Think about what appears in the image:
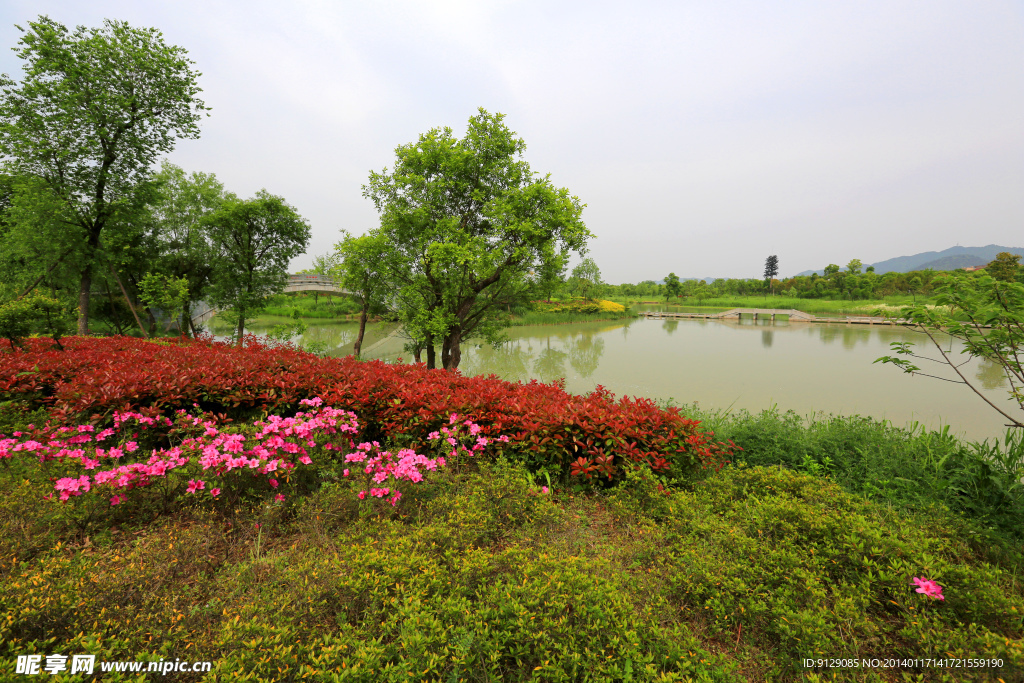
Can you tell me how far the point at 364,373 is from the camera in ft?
13.6

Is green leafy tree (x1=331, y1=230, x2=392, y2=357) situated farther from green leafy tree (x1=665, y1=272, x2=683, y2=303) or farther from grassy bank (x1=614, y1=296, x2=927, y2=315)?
green leafy tree (x1=665, y1=272, x2=683, y2=303)

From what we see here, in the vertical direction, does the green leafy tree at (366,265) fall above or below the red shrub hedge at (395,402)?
above

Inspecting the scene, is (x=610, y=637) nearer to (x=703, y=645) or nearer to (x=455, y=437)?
(x=703, y=645)

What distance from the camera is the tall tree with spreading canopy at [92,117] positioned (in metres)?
9.05

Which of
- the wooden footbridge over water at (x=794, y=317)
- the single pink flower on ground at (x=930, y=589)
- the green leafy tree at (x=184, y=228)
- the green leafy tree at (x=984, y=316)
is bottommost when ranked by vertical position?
the single pink flower on ground at (x=930, y=589)

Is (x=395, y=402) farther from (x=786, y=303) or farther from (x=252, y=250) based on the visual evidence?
(x=786, y=303)

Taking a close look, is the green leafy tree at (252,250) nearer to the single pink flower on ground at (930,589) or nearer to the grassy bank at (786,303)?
the single pink flower on ground at (930,589)

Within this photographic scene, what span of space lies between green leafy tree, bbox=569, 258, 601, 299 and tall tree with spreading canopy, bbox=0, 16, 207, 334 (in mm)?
27832

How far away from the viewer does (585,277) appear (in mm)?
34125

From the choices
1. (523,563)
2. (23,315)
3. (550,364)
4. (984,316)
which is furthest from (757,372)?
(23,315)

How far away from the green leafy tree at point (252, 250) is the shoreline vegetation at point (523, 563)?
915 centimetres

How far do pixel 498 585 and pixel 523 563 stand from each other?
20cm

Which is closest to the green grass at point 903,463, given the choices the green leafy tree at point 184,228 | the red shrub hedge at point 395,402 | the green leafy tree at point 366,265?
the red shrub hedge at point 395,402

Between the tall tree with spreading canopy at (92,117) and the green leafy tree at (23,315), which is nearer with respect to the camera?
the green leafy tree at (23,315)
